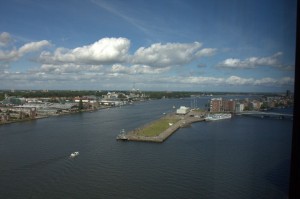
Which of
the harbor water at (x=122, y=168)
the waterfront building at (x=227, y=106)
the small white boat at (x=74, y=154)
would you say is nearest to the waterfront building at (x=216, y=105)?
the waterfront building at (x=227, y=106)

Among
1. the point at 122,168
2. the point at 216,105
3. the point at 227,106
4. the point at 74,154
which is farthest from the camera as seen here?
the point at 216,105

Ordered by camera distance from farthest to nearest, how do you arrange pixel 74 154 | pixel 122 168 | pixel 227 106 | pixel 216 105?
pixel 216 105
pixel 227 106
pixel 74 154
pixel 122 168

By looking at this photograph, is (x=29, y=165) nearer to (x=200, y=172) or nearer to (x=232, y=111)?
(x=200, y=172)

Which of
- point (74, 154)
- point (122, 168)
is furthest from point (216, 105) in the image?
point (122, 168)

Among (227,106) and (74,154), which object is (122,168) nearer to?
(74,154)

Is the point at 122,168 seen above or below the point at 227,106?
below

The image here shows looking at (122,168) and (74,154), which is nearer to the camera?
(122,168)

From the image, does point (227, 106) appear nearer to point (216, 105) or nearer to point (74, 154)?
point (216, 105)

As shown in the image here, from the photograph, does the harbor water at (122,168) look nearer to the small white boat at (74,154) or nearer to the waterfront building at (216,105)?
the small white boat at (74,154)

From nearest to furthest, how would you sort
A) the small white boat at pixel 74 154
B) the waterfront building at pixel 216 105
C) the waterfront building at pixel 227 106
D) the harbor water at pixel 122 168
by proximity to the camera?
the harbor water at pixel 122 168
the small white boat at pixel 74 154
the waterfront building at pixel 227 106
the waterfront building at pixel 216 105

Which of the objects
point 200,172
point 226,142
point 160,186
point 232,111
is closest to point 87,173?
point 160,186

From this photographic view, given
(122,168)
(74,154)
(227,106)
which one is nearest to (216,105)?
(227,106)
